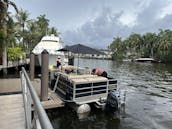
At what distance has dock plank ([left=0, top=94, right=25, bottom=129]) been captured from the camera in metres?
5.29

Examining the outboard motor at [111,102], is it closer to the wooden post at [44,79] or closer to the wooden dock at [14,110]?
the wooden dock at [14,110]

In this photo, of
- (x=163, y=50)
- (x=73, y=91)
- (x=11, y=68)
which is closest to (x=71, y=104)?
(x=73, y=91)

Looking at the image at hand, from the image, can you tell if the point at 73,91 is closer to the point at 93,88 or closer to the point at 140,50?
the point at 93,88

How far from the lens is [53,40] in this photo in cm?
2892

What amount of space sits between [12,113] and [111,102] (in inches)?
220

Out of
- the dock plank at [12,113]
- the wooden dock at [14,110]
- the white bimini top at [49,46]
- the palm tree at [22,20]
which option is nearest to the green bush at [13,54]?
the white bimini top at [49,46]

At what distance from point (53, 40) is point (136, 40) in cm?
7818

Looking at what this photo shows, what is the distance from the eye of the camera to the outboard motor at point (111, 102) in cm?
1080

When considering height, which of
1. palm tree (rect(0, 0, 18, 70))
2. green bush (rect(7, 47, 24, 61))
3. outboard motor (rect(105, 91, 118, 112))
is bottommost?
outboard motor (rect(105, 91, 118, 112))

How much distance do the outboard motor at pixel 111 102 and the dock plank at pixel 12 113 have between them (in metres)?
4.34

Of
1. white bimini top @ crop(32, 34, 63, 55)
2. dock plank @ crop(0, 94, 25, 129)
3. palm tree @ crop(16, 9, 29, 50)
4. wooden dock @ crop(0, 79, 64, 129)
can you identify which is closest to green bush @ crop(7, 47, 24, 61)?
white bimini top @ crop(32, 34, 63, 55)

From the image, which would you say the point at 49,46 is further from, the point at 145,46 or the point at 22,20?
the point at 145,46

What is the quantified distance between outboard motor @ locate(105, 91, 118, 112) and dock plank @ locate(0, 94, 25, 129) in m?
4.34

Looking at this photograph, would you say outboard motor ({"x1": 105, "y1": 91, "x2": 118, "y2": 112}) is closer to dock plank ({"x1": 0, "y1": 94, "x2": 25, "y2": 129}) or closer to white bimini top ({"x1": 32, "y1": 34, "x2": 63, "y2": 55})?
dock plank ({"x1": 0, "y1": 94, "x2": 25, "y2": 129})
